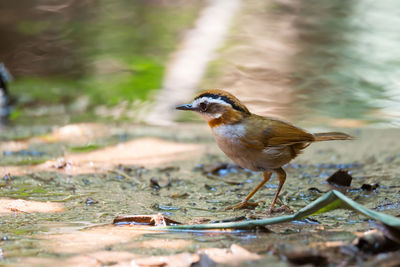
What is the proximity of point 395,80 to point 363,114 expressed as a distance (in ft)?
6.36

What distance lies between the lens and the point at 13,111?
8.82 meters

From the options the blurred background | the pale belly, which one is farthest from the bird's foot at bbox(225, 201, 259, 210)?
the blurred background

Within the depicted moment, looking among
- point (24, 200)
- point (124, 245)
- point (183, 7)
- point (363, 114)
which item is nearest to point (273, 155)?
point (124, 245)

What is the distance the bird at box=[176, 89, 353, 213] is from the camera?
14.2ft

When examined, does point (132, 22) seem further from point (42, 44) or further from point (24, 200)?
point (24, 200)

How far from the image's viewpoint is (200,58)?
11.4 metres

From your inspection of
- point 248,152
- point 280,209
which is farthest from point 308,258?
point 248,152

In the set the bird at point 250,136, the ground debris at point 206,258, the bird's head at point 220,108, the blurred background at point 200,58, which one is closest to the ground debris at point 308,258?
the ground debris at point 206,258

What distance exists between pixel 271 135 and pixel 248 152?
0.82ft

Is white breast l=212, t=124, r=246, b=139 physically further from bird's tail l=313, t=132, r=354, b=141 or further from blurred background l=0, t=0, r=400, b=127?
blurred background l=0, t=0, r=400, b=127

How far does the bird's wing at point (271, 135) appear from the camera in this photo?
4.29 meters

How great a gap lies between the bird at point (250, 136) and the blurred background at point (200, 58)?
3.20m

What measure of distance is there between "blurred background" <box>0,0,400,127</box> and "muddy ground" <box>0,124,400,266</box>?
1295 mm

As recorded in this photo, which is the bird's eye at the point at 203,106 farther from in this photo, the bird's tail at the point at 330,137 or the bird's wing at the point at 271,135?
the bird's tail at the point at 330,137
